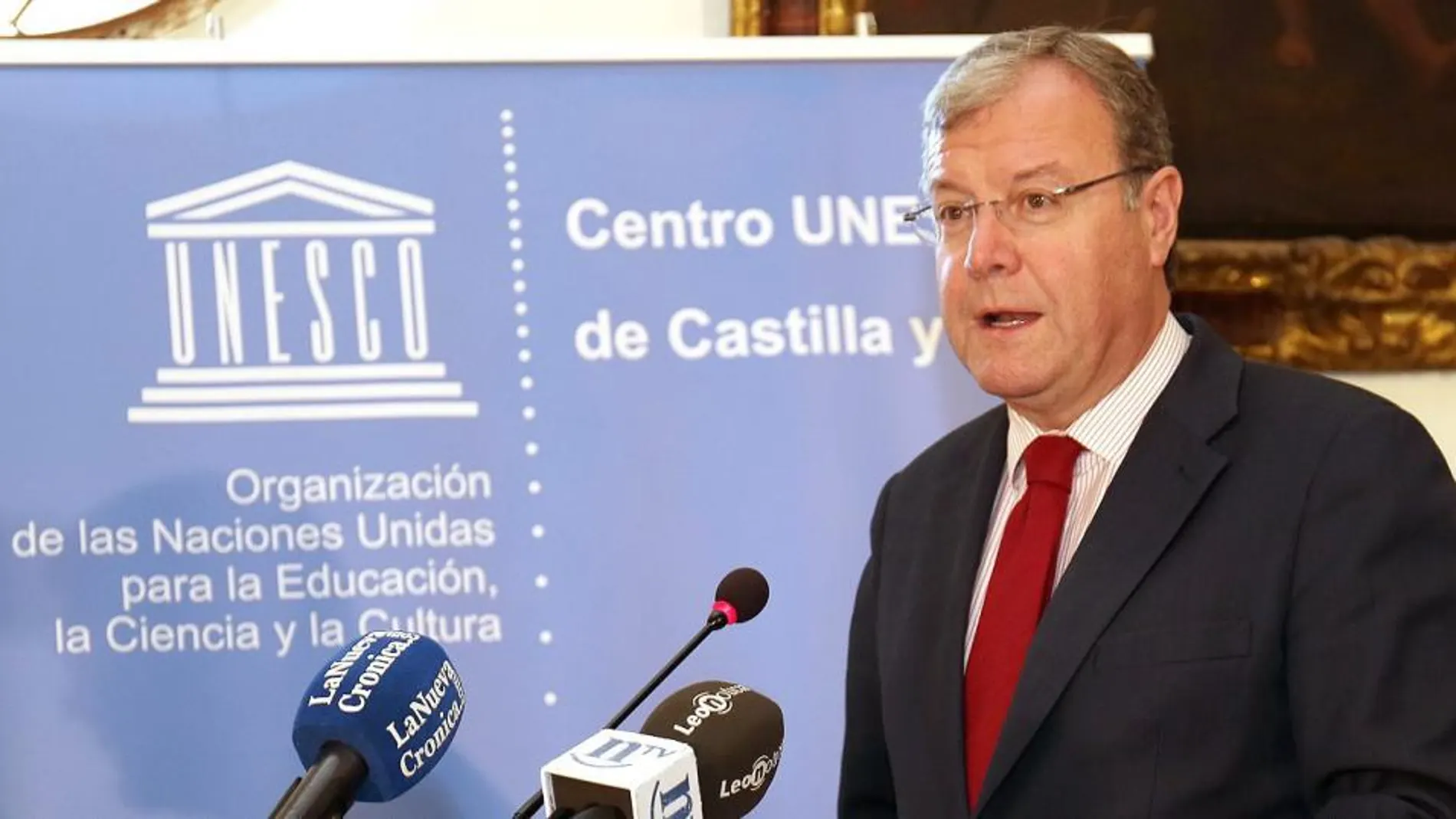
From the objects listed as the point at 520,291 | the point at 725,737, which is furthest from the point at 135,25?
the point at 725,737

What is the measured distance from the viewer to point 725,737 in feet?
4.75

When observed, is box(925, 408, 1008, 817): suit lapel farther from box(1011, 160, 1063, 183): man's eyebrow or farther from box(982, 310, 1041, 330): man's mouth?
box(1011, 160, 1063, 183): man's eyebrow

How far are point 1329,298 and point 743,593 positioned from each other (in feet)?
7.27

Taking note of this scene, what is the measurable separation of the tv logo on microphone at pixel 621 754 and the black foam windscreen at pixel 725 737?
3.9 inches

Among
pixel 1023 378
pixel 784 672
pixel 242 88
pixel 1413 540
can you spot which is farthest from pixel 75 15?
pixel 1413 540

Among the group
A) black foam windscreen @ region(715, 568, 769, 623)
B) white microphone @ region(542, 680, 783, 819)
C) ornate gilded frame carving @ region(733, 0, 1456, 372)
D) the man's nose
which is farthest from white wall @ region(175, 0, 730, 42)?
white microphone @ region(542, 680, 783, 819)

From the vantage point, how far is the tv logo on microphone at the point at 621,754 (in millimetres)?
1252

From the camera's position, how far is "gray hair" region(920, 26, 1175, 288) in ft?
6.73

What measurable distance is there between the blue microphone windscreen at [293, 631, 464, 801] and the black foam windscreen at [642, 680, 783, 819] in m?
0.21

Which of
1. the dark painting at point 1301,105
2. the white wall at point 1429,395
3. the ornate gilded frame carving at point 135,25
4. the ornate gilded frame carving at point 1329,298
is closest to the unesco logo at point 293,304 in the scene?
the ornate gilded frame carving at point 135,25

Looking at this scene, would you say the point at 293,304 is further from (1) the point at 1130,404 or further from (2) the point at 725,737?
(2) the point at 725,737

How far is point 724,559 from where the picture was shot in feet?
9.41

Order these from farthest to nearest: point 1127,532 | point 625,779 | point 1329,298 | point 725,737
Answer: point 1329,298 → point 1127,532 → point 725,737 → point 625,779

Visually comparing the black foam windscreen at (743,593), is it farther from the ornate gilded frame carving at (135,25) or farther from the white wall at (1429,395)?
the white wall at (1429,395)
